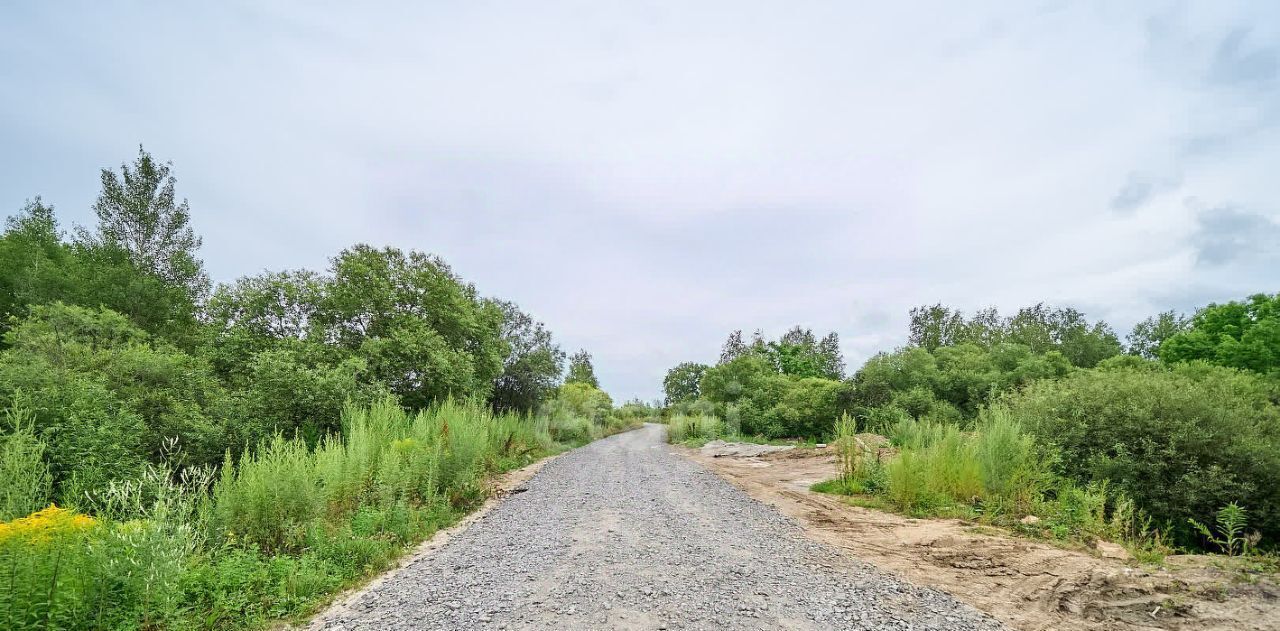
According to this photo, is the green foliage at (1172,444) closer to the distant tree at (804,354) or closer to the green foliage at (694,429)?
the green foliage at (694,429)

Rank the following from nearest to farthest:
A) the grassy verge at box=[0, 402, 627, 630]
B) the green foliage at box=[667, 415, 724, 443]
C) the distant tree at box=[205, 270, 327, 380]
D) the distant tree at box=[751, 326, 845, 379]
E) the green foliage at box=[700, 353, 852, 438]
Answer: the grassy verge at box=[0, 402, 627, 630] < the distant tree at box=[205, 270, 327, 380] < the green foliage at box=[700, 353, 852, 438] < the green foliage at box=[667, 415, 724, 443] < the distant tree at box=[751, 326, 845, 379]

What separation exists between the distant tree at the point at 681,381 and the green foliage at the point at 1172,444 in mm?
54942

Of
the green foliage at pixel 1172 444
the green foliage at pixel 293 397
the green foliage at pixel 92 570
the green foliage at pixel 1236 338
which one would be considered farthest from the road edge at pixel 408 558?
the green foliage at pixel 1236 338

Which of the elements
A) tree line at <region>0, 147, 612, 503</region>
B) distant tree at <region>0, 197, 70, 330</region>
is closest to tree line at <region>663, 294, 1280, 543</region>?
tree line at <region>0, 147, 612, 503</region>

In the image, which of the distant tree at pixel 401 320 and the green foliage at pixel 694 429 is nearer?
the distant tree at pixel 401 320

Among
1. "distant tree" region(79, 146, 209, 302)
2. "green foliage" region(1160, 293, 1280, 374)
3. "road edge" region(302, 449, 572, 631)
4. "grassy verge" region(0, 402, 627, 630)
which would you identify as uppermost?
"distant tree" region(79, 146, 209, 302)

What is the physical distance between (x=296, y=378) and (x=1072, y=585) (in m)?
14.0

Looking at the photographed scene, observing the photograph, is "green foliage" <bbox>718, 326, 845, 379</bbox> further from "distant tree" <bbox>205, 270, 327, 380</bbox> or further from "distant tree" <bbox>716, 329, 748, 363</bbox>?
"distant tree" <bbox>205, 270, 327, 380</bbox>

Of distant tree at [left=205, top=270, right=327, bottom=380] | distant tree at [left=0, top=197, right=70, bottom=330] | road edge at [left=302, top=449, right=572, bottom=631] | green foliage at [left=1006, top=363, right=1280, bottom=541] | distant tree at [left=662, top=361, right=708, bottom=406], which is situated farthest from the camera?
distant tree at [left=662, top=361, right=708, bottom=406]

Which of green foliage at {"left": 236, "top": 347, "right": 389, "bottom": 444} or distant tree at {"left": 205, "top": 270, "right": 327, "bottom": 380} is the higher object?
distant tree at {"left": 205, "top": 270, "right": 327, "bottom": 380}

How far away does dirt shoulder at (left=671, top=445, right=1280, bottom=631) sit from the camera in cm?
425

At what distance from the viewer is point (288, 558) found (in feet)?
15.9

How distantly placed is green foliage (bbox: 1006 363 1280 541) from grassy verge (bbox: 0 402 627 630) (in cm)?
1111

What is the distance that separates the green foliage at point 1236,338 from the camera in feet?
71.2
